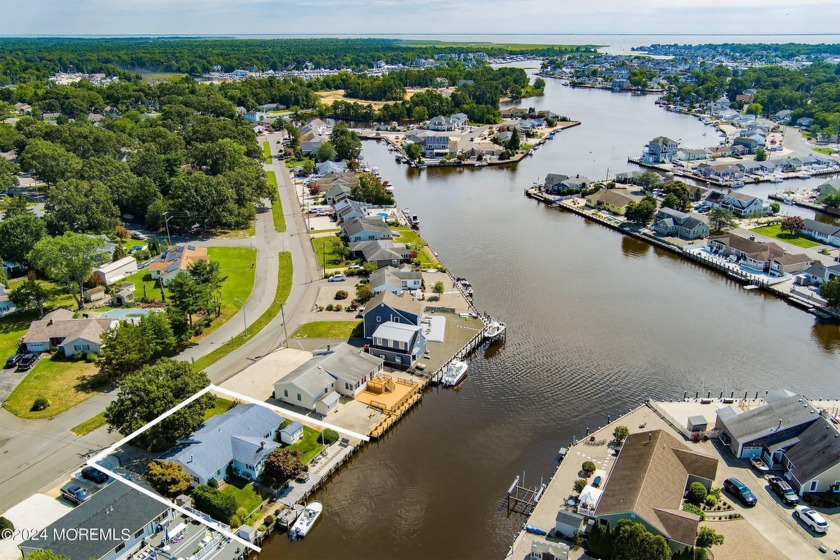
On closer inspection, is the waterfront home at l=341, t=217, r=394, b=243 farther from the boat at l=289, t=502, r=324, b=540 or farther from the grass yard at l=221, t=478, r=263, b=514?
the boat at l=289, t=502, r=324, b=540

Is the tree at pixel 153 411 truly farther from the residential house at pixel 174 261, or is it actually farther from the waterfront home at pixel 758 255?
the waterfront home at pixel 758 255

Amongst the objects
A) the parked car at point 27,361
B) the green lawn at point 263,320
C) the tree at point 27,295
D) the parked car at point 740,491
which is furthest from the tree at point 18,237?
the parked car at point 740,491

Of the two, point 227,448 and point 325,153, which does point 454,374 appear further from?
point 325,153

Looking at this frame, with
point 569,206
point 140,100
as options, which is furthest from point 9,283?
point 140,100

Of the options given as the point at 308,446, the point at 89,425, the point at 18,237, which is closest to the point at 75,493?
the point at 89,425

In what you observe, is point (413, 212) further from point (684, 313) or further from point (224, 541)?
point (224, 541)

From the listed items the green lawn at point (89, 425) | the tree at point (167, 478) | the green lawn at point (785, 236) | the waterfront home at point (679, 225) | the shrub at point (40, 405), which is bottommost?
the green lawn at point (785, 236)
